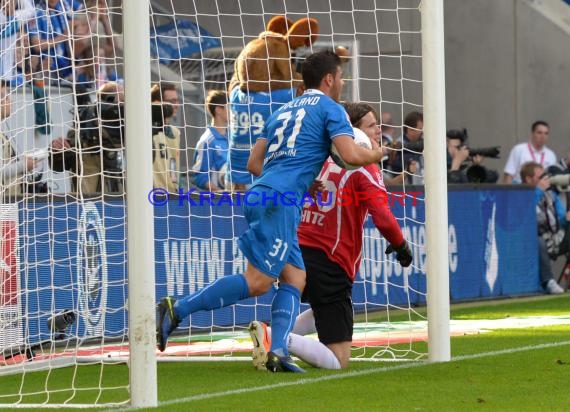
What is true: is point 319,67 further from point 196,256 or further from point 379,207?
point 196,256

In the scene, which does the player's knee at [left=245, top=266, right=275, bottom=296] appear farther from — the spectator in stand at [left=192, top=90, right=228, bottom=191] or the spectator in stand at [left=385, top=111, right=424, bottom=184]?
the spectator in stand at [left=192, top=90, right=228, bottom=191]

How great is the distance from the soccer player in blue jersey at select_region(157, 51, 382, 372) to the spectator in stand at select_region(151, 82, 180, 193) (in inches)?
109

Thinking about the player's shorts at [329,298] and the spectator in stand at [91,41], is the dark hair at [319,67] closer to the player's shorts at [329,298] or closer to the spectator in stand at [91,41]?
the player's shorts at [329,298]

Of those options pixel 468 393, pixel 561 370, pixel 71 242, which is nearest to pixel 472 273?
pixel 71 242

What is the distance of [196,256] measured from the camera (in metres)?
12.1

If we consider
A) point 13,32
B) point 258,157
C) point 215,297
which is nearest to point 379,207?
point 258,157

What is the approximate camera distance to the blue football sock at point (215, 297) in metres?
8.20

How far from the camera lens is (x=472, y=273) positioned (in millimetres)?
15578

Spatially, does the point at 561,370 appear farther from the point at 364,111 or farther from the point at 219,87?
the point at 219,87

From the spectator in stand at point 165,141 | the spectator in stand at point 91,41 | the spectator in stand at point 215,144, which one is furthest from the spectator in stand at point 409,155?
the spectator in stand at point 91,41

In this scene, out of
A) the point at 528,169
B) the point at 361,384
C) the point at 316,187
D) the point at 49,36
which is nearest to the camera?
the point at 361,384

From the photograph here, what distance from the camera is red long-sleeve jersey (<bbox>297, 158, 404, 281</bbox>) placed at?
873 centimetres

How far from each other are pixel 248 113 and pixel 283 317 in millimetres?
3225

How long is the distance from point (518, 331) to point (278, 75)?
302 cm
